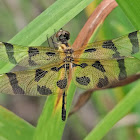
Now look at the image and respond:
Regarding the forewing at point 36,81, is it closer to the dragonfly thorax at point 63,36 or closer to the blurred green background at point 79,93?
the dragonfly thorax at point 63,36

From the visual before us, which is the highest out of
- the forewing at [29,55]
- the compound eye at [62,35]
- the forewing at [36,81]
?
the compound eye at [62,35]

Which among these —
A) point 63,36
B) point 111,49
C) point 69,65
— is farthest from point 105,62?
point 63,36

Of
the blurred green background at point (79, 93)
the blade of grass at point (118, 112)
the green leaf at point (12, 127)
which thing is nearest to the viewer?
the blade of grass at point (118, 112)

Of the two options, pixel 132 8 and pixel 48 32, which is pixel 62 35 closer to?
pixel 48 32

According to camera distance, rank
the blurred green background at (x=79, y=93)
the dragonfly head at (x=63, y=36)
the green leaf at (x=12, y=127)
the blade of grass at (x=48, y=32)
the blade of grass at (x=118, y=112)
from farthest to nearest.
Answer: the blurred green background at (x=79, y=93), the dragonfly head at (x=63, y=36), the green leaf at (x=12, y=127), the blade of grass at (x=48, y=32), the blade of grass at (x=118, y=112)

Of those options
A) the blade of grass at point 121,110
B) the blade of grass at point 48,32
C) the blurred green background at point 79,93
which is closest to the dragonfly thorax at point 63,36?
the blurred green background at point 79,93

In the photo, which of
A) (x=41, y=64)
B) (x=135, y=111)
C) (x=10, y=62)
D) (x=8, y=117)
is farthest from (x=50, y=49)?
(x=135, y=111)

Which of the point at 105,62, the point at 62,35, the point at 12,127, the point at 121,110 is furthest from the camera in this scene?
the point at 62,35

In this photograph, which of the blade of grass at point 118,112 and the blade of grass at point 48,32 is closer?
the blade of grass at point 118,112
